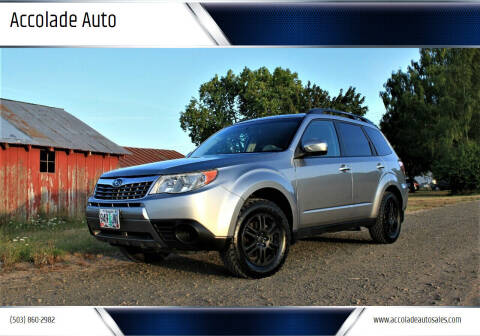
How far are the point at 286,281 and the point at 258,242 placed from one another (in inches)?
20.5

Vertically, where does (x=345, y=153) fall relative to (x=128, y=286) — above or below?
above

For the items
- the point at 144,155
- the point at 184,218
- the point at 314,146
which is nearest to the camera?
the point at 184,218

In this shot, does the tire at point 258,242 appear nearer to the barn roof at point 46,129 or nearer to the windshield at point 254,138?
the windshield at point 254,138

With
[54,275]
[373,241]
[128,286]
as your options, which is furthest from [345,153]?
[54,275]

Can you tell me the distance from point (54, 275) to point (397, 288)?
4.01 m

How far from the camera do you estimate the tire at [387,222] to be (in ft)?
21.0

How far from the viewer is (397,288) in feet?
13.1

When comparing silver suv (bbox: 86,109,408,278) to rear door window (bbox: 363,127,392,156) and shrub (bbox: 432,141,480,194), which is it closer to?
rear door window (bbox: 363,127,392,156)

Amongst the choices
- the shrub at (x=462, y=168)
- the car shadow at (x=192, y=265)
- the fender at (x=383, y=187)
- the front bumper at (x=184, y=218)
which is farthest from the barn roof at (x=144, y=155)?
the front bumper at (x=184, y=218)

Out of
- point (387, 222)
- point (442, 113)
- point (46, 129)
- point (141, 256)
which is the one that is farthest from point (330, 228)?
point (442, 113)

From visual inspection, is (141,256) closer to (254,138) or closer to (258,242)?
(258,242)

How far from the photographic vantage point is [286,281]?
4.27 m

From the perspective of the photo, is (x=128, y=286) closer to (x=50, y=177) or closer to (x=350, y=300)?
(x=350, y=300)

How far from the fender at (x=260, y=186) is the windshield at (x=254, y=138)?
515 mm
